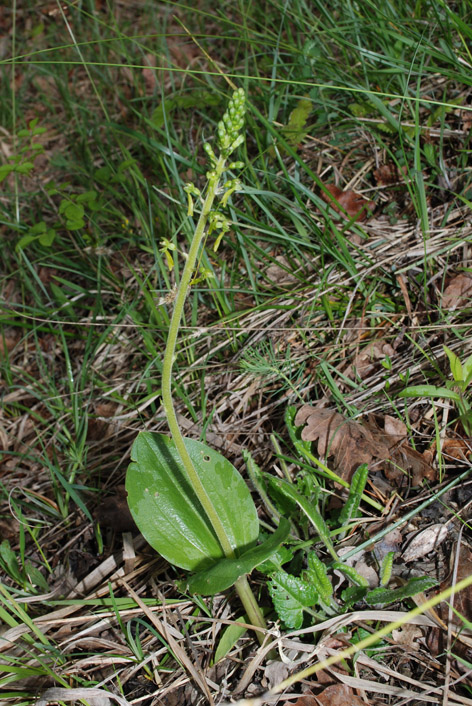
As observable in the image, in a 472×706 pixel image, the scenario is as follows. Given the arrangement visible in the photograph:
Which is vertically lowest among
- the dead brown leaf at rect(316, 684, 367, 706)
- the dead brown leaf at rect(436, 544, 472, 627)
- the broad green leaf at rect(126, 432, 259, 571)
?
the dead brown leaf at rect(316, 684, 367, 706)

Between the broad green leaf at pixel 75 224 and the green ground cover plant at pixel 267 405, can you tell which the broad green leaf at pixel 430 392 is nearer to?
the green ground cover plant at pixel 267 405

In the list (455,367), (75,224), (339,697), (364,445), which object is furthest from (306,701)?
(75,224)

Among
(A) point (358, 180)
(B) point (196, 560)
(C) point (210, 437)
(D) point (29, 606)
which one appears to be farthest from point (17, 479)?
(A) point (358, 180)

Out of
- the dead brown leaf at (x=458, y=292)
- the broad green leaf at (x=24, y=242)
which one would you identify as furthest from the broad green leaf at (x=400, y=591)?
the broad green leaf at (x=24, y=242)

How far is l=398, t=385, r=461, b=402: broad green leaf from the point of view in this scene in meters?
1.80

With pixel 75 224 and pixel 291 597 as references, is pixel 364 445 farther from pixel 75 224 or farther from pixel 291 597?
pixel 75 224

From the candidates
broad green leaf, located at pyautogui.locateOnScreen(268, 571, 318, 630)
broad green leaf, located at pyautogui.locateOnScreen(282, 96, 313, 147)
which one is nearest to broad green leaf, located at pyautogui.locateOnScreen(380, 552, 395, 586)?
broad green leaf, located at pyautogui.locateOnScreen(268, 571, 318, 630)

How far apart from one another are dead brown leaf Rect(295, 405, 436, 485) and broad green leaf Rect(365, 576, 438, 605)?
0.38m

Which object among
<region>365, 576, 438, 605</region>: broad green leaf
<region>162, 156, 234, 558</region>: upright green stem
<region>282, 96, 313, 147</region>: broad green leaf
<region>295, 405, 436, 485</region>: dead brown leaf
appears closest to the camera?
<region>162, 156, 234, 558</region>: upright green stem

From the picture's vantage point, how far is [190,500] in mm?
1766

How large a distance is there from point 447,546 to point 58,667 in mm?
1252

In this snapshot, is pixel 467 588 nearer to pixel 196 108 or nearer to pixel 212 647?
pixel 212 647

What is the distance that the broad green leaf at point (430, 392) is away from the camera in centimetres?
180

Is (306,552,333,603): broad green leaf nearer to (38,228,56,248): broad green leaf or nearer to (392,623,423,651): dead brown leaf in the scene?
(392,623,423,651): dead brown leaf
